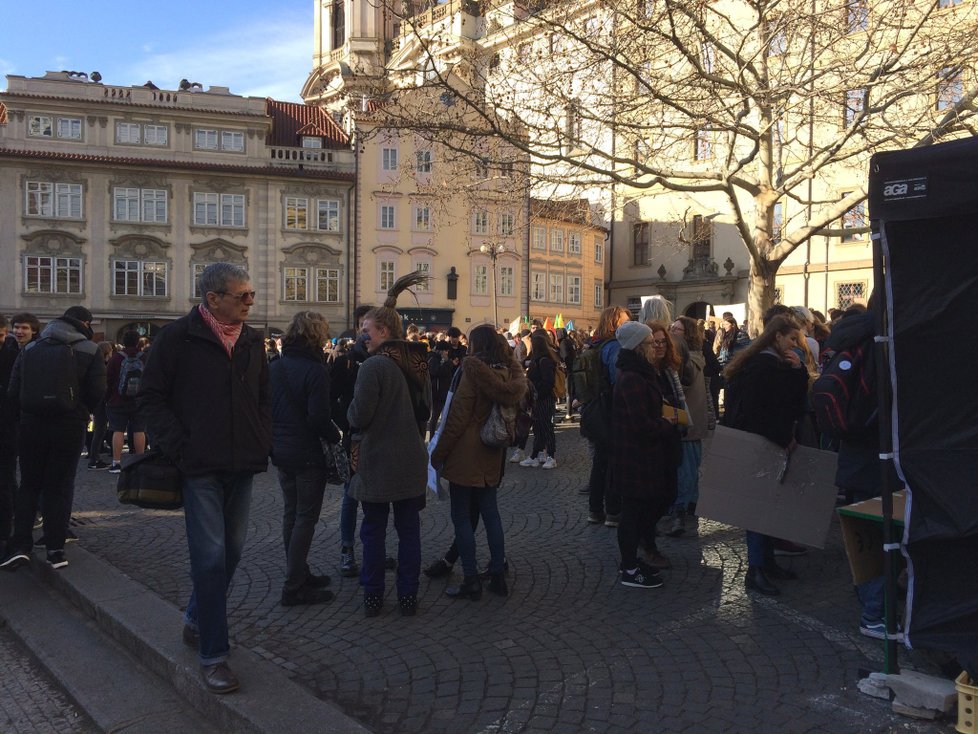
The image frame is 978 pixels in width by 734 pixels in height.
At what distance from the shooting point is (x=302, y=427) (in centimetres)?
542

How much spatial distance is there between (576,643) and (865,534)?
1.67 m

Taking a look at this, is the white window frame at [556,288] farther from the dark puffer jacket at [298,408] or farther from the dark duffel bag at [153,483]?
the dark duffel bag at [153,483]

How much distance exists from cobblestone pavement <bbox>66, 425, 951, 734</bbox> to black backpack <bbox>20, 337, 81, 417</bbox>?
1.36 m

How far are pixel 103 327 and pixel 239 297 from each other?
40563 mm

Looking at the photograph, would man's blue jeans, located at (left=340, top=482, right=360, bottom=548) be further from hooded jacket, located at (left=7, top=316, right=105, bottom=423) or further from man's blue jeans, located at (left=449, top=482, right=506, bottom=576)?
hooded jacket, located at (left=7, top=316, right=105, bottom=423)

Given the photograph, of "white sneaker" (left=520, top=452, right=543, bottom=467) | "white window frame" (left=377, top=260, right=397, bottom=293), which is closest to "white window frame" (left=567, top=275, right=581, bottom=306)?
"white window frame" (left=377, top=260, right=397, bottom=293)

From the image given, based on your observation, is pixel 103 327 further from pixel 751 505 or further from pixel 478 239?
pixel 751 505

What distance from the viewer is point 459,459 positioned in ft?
18.4

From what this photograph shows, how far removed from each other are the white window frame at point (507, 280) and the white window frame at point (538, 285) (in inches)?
57.0

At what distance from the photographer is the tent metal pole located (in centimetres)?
381

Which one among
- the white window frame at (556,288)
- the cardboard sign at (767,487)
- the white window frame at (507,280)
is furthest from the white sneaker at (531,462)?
the white window frame at (556,288)

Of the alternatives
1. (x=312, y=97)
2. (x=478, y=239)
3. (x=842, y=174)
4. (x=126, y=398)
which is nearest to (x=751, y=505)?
(x=126, y=398)

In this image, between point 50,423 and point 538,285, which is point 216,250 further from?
point 50,423

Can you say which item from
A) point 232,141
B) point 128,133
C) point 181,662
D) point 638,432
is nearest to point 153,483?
point 181,662
